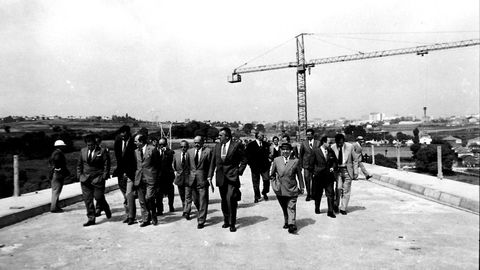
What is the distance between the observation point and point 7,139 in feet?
213

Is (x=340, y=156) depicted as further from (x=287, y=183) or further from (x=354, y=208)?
(x=287, y=183)

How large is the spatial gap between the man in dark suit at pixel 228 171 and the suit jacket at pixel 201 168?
11.7 inches

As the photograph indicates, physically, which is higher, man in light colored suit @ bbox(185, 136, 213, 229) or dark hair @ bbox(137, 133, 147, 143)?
dark hair @ bbox(137, 133, 147, 143)

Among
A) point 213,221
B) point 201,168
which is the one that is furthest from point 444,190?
point 201,168

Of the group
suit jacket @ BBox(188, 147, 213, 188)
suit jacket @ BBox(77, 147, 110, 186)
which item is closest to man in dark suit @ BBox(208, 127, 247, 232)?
suit jacket @ BBox(188, 147, 213, 188)

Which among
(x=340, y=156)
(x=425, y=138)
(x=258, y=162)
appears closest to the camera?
(x=340, y=156)

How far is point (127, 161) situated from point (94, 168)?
80 cm

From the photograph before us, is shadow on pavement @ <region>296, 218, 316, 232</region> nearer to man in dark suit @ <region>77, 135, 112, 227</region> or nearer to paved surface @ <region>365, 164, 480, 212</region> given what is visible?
paved surface @ <region>365, 164, 480, 212</region>

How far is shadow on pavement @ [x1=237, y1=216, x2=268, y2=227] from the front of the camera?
7305 mm

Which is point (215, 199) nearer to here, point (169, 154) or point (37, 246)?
point (169, 154)

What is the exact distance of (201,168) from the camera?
24.2ft

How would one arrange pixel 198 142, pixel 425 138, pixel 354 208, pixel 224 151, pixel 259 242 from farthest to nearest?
pixel 425 138, pixel 354 208, pixel 198 142, pixel 224 151, pixel 259 242

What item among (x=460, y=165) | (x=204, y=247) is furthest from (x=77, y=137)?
(x=460, y=165)

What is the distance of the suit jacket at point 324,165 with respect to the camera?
26.1 ft
